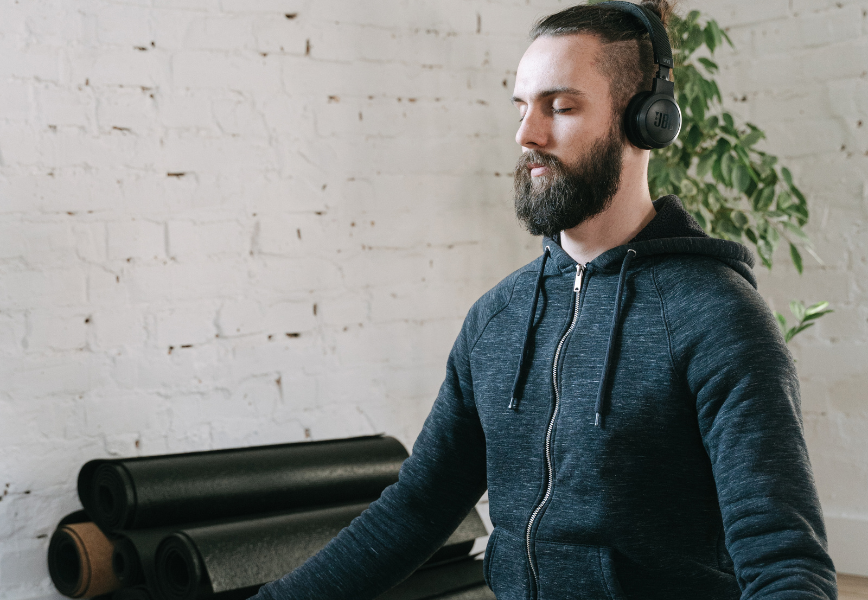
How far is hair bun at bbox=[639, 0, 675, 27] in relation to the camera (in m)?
1.13

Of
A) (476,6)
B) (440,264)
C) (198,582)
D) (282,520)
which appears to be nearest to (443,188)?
(440,264)

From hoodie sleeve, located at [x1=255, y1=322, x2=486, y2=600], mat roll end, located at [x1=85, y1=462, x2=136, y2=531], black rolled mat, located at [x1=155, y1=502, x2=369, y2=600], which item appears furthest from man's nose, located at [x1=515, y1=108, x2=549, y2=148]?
mat roll end, located at [x1=85, y1=462, x2=136, y2=531]

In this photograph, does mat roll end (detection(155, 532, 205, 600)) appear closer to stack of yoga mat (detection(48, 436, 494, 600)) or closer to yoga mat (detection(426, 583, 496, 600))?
stack of yoga mat (detection(48, 436, 494, 600))

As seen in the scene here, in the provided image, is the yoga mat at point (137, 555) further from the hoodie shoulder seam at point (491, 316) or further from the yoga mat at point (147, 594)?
the hoodie shoulder seam at point (491, 316)

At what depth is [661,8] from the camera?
1.16 m

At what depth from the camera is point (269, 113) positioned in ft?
7.14

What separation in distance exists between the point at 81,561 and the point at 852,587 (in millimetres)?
2176

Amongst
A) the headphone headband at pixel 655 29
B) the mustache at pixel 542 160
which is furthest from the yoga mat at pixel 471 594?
the headphone headband at pixel 655 29

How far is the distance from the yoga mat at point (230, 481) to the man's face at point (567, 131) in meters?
0.99

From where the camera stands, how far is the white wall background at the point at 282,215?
1.87 metres

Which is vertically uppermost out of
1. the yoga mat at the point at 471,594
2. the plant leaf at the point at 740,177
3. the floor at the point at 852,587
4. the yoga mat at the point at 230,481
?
the plant leaf at the point at 740,177

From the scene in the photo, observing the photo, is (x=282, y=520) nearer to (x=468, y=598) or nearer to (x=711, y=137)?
(x=468, y=598)

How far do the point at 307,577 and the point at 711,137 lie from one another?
5.86 ft

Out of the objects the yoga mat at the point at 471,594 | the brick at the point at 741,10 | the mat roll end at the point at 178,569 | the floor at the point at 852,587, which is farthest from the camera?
the brick at the point at 741,10
